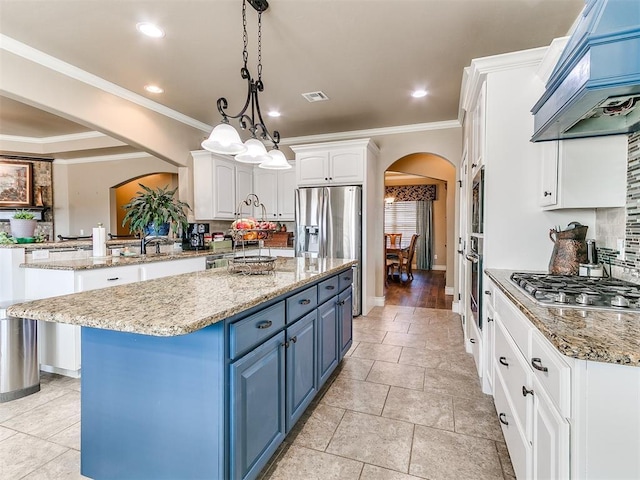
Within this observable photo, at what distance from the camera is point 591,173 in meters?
1.84

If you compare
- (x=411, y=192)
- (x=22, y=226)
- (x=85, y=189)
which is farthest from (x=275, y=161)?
(x=411, y=192)

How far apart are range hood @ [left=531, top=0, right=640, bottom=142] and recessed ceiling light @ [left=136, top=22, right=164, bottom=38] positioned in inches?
103

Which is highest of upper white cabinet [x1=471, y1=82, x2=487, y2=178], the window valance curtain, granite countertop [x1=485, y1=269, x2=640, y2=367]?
the window valance curtain

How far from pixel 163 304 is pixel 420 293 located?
5.35m

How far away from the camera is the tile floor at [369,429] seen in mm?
1638

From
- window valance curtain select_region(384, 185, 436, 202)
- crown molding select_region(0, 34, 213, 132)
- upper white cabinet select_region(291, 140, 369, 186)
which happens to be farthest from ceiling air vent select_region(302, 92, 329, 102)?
window valance curtain select_region(384, 185, 436, 202)

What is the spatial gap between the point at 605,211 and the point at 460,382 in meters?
1.52

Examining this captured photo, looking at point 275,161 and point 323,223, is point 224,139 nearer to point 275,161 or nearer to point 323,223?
point 275,161

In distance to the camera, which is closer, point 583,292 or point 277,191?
point 583,292

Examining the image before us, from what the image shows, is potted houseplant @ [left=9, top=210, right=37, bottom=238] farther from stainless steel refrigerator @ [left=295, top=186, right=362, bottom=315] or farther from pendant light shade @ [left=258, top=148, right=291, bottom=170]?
stainless steel refrigerator @ [left=295, top=186, right=362, bottom=315]

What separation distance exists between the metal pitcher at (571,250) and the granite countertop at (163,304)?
148 centimetres

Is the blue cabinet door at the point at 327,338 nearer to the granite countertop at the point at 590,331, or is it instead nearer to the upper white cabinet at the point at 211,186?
the granite countertop at the point at 590,331

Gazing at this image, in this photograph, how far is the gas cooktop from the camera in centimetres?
121

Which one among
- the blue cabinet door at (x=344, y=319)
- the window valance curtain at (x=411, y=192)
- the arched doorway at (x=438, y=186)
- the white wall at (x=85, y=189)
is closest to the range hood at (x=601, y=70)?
the blue cabinet door at (x=344, y=319)
